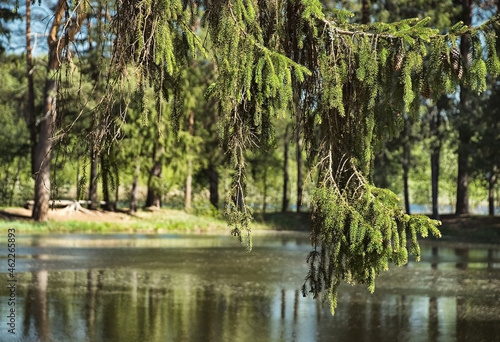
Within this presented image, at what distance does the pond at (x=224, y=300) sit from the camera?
1082cm

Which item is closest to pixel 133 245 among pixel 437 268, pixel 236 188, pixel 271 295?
pixel 437 268

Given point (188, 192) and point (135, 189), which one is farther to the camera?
point (188, 192)

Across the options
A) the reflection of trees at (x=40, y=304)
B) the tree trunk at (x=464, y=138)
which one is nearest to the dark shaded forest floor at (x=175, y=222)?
the tree trunk at (x=464, y=138)

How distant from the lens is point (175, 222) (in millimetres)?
36031

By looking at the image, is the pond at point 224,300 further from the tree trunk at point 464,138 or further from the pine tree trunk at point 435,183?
the pine tree trunk at point 435,183

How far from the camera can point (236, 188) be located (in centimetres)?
729

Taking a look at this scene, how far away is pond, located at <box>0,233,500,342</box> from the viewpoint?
10.8m

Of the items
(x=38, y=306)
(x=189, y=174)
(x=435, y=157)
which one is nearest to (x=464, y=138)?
(x=435, y=157)

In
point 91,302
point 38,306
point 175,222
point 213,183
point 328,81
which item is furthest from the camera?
point 213,183

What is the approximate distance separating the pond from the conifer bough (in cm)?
113

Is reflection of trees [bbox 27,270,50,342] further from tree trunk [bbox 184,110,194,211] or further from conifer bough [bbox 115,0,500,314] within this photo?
tree trunk [bbox 184,110,194,211]

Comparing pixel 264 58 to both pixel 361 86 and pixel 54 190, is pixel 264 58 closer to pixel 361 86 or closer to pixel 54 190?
pixel 361 86

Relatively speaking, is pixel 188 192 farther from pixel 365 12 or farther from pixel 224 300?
→ pixel 224 300

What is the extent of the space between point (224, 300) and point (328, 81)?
7187mm
